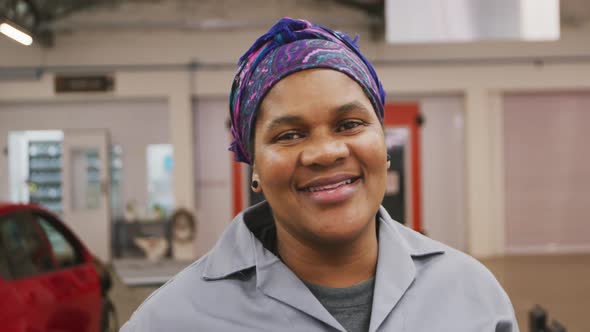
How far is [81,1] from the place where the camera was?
29.3ft

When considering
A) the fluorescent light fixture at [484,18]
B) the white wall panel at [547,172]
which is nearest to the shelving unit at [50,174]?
the white wall panel at [547,172]

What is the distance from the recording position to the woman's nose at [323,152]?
3.71 feet

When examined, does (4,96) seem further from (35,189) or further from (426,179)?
(426,179)

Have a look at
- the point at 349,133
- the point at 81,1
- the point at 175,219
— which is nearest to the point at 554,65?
the point at 175,219

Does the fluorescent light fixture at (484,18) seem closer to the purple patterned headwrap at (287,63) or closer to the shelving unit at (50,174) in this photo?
the purple patterned headwrap at (287,63)

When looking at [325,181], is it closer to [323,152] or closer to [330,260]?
[323,152]

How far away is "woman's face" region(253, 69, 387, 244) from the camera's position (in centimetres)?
114

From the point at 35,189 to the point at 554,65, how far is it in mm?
8682

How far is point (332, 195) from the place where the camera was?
1.15 metres

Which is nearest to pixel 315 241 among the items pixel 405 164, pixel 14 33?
pixel 14 33

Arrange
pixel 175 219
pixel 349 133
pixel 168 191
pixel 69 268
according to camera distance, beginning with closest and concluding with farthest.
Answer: pixel 349 133, pixel 69 268, pixel 175 219, pixel 168 191

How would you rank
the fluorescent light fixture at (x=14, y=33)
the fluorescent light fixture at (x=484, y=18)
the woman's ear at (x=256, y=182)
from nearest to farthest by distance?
the woman's ear at (x=256, y=182) → the fluorescent light fixture at (x=14, y=33) → the fluorescent light fixture at (x=484, y=18)

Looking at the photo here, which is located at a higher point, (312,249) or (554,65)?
(554,65)

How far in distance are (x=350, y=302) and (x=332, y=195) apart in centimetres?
26
